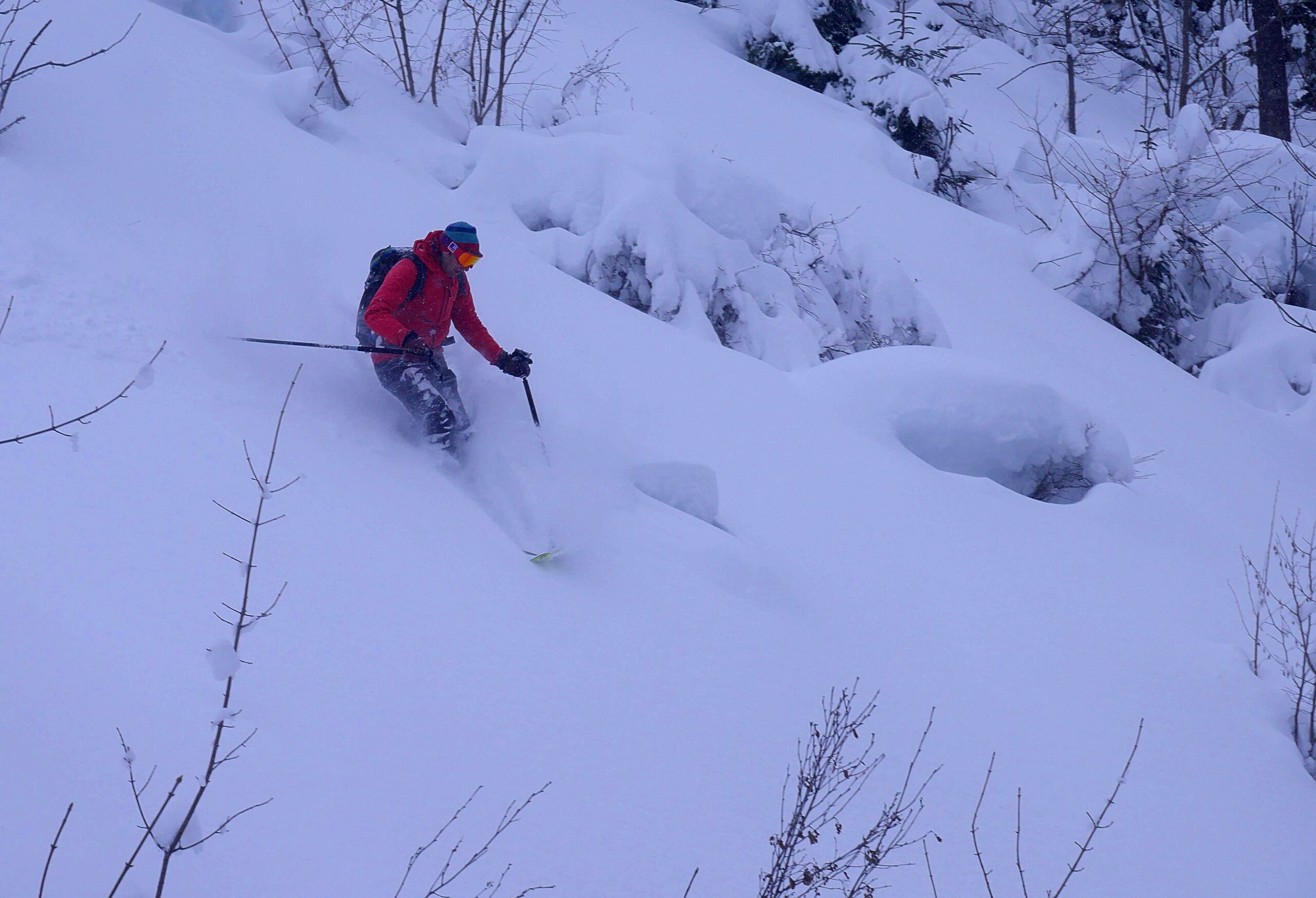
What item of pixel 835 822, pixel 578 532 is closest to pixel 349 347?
pixel 578 532

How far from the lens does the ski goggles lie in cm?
472

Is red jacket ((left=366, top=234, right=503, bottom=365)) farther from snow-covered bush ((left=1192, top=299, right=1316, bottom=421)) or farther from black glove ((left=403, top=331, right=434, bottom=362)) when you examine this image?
snow-covered bush ((left=1192, top=299, right=1316, bottom=421))

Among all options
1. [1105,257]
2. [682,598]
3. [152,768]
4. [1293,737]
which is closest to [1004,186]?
[1105,257]

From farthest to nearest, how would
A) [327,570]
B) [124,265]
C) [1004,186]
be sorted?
1. [1004,186]
2. [124,265]
3. [327,570]

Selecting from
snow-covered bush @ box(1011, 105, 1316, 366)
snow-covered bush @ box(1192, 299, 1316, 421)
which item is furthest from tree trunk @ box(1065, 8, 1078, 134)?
snow-covered bush @ box(1192, 299, 1316, 421)

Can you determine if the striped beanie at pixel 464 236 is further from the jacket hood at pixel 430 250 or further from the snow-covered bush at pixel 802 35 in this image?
the snow-covered bush at pixel 802 35

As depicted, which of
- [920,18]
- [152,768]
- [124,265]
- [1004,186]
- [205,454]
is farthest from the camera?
[920,18]

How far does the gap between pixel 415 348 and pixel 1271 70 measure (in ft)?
44.3

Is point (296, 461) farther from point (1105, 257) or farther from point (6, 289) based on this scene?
point (1105, 257)

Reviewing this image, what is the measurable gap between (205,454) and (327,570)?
885 millimetres

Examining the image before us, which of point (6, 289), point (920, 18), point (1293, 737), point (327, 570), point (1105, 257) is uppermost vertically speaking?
point (920, 18)

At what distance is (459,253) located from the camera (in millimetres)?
4727

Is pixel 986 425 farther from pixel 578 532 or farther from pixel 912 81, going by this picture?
pixel 912 81

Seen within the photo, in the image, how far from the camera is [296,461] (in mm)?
3816
